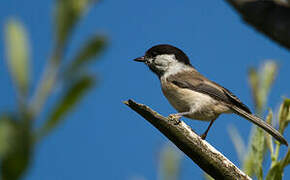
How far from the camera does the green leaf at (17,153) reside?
1.30ft

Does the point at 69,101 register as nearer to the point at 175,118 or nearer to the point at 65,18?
the point at 65,18

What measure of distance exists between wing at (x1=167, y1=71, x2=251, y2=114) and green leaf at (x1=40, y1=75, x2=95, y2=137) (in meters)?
3.41

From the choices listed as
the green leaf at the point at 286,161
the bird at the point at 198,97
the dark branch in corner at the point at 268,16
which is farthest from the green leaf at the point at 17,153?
the bird at the point at 198,97

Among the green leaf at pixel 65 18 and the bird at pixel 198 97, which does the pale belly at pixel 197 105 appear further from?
the green leaf at pixel 65 18

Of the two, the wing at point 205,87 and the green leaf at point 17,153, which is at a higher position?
the wing at point 205,87

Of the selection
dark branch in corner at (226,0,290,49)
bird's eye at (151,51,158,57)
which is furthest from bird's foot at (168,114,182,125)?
bird's eye at (151,51,158,57)

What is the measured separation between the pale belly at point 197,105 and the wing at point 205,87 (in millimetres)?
59

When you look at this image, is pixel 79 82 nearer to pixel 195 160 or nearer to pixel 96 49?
pixel 96 49

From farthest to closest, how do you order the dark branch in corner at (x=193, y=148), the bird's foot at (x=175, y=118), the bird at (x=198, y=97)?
the bird at (x=198, y=97) < the bird's foot at (x=175, y=118) < the dark branch in corner at (x=193, y=148)

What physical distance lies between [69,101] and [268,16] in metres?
0.28

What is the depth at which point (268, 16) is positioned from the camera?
1.67 feet

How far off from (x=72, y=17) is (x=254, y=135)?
1153 mm

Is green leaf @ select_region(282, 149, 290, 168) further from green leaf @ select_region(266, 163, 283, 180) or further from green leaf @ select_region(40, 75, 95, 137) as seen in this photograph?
green leaf @ select_region(40, 75, 95, 137)

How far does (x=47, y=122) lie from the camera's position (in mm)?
450
